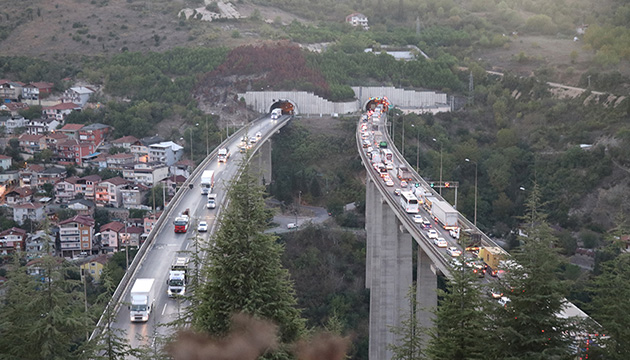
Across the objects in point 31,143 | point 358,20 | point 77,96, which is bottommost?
point 31,143

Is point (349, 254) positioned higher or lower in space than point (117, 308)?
lower

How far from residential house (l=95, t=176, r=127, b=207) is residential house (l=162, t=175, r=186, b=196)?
285 centimetres

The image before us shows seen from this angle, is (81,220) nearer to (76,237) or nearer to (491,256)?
(76,237)

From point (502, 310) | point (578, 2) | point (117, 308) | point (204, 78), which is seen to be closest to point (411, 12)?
point (578, 2)

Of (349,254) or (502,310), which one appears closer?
(502,310)

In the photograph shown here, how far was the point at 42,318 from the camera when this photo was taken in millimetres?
12102

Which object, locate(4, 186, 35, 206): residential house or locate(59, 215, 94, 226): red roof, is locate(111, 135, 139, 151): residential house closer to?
locate(4, 186, 35, 206): residential house

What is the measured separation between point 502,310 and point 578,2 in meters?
86.3

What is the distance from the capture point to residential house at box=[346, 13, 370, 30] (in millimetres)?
85312

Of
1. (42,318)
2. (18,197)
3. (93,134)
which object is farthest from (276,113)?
(42,318)

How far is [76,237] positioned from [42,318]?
30.8m

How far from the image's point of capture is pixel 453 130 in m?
57.4

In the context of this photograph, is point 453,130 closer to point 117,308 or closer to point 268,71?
point 268,71

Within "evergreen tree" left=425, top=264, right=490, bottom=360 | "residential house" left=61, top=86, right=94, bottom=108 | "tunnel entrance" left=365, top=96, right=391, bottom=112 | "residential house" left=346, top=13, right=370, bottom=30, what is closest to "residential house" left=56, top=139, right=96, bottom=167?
"residential house" left=61, top=86, right=94, bottom=108
